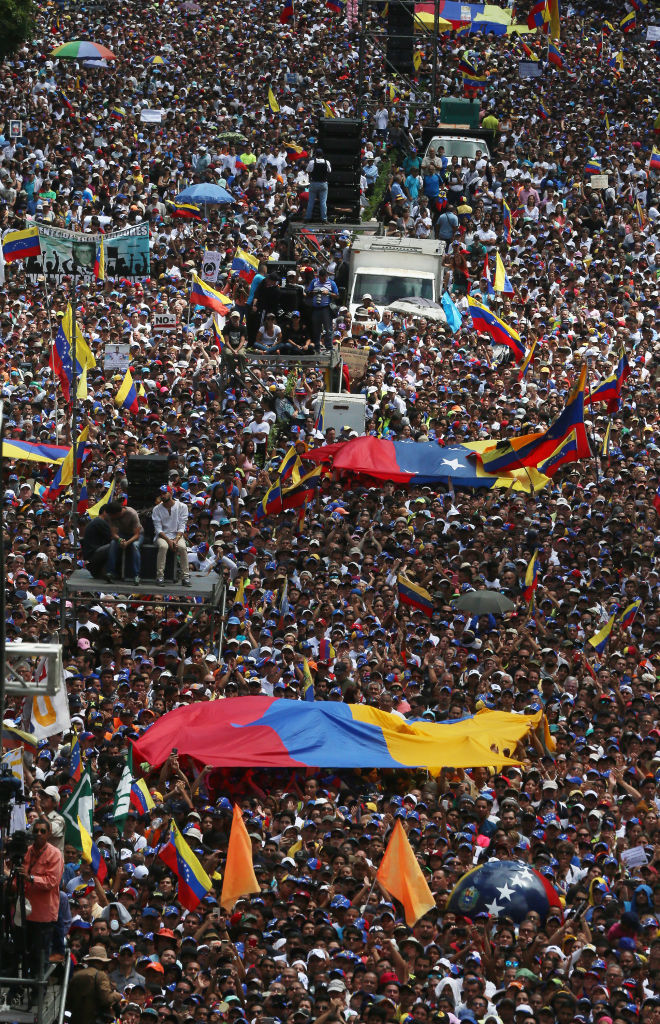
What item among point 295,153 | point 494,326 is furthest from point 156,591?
point 295,153

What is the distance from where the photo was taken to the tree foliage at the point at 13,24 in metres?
45.2

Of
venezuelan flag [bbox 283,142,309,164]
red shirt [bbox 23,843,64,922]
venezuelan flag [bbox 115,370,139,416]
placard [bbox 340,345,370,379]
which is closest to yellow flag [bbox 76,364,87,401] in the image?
venezuelan flag [bbox 115,370,139,416]

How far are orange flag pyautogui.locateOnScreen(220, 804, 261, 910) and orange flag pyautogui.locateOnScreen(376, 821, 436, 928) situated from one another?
34.4 inches

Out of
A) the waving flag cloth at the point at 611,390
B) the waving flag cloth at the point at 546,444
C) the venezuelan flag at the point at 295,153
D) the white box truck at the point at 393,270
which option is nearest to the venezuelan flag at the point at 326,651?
the waving flag cloth at the point at 546,444

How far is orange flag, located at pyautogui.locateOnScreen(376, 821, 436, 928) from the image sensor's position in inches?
603

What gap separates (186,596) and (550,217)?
1775 cm

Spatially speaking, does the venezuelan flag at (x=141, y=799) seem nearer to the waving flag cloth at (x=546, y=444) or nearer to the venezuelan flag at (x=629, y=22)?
the waving flag cloth at (x=546, y=444)

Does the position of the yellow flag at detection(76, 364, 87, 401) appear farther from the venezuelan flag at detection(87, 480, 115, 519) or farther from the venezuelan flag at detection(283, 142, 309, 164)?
the venezuelan flag at detection(283, 142, 309, 164)

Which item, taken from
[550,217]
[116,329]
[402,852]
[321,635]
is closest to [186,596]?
[321,635]

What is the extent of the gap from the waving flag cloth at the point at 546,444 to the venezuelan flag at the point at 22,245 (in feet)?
19.6

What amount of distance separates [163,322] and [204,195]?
22.5ft

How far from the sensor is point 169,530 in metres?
21.6

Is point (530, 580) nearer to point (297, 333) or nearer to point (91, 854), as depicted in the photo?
point (91, 854)

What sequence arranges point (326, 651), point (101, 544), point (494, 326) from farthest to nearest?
point (494, 326) < point (101, 544) < point (326, 651)
